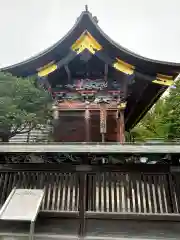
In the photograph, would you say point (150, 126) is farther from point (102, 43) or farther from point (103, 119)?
point (102, 43)

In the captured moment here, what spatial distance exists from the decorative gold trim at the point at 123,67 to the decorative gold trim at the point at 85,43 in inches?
37.2

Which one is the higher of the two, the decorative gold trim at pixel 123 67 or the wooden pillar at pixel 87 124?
the decorative gold trim at pixel 123 67

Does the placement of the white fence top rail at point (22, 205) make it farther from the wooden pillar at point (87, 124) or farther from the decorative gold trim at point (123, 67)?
the decorative gold trim at point (123, 67)

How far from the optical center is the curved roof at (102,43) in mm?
7574

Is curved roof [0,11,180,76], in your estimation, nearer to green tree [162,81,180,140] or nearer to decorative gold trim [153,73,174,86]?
decorative gold trim [153,73,174,86]

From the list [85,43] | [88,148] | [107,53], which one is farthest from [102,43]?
[88,148]

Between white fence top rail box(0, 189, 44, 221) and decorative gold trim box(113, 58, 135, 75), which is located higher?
decorative gold trim box(113, 58, 135, 75)

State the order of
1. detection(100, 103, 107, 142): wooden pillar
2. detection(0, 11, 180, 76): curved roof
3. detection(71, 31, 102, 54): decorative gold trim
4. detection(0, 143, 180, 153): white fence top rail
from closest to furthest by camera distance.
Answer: detection(0, 143, 180, 153): white fence top rail
detection(0, 11, 180, 76): curved roof
detection(71, 31, 102, 54): decorative gold trim
detection(100, 103, 107, 142): wooden pillar

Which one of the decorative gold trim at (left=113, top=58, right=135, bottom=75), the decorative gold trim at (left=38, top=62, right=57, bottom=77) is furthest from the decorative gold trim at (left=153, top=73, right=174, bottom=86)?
the decorative gold trim at (left=38, top=62, right=57, bottom=77)

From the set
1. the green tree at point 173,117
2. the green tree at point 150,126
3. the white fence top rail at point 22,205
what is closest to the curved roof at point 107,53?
the white fence top rail at point 22,205

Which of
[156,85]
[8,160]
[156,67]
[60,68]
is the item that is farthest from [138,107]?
[8,160]

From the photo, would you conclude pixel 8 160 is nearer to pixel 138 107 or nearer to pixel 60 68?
pixel 60 68

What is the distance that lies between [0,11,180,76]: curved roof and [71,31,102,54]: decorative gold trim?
12cm

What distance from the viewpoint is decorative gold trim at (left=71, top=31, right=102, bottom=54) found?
7750 millimetres
